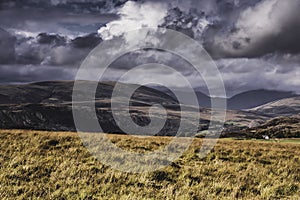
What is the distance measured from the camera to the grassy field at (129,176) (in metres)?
11.6

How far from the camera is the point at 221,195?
38.7 ft

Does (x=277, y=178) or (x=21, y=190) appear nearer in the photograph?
(x=21, y=190)

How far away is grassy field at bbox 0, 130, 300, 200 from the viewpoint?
11625 millimetres

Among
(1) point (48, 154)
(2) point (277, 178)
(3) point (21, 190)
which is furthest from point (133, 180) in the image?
(2) point (277, 178)

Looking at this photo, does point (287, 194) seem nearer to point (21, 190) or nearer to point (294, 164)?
point (294, 164)

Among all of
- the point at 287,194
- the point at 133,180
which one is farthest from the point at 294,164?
the point at 133,180

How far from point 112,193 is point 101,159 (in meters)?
4.28

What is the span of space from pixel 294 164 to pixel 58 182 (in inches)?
486

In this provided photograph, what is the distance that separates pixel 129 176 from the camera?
44.3 ft

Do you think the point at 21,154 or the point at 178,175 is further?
the point at 21,154

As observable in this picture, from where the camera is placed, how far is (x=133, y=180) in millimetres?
13062

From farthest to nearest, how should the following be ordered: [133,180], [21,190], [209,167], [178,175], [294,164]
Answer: [294,164] < [209,167] < [178,175] < [133,180] < [21,190]

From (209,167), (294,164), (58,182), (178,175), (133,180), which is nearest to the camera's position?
(58,182)

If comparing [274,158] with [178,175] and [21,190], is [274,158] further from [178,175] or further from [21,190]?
[21,190]
